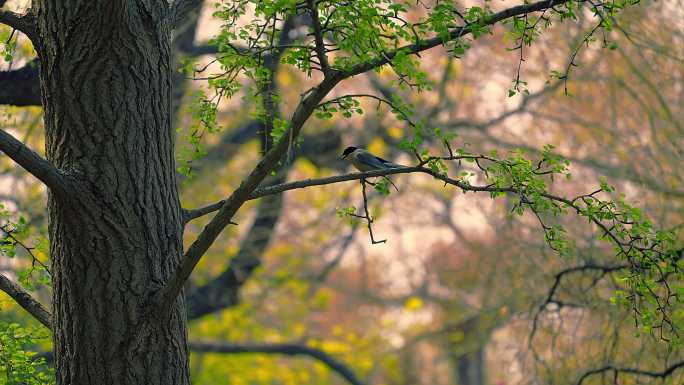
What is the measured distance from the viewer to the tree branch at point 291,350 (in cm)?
1204

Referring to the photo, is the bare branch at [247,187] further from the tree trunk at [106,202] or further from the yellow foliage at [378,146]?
the yellow foliage at [378,146]

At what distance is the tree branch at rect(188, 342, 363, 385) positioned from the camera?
12040 mm

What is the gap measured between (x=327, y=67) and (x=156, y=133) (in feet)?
3.75

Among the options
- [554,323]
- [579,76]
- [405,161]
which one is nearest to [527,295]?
[554,323]

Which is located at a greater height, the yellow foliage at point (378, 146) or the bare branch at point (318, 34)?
the yellow foliage at point (378, 146)

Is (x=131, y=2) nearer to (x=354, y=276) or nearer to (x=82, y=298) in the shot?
(x=82, y=298)

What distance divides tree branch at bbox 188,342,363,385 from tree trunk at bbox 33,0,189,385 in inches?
261

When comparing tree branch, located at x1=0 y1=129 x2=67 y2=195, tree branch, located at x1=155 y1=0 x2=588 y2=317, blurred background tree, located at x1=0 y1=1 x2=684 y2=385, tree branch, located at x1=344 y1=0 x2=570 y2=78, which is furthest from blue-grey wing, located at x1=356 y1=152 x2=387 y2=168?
tree branch, located at x1=0 y1=129 x2=67 y2=195

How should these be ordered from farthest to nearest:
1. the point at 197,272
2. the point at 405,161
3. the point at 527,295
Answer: the point at 405,161 < the point at 197,272 < the point at 527,295

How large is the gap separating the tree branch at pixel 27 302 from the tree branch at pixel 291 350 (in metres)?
6.35

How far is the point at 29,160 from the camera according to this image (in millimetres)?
4492

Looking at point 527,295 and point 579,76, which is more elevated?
point 579,76

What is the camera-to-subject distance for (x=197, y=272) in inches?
614

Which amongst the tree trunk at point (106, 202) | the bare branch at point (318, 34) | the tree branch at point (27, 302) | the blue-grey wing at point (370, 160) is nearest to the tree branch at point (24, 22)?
the tree trunk at point (106, 202)
